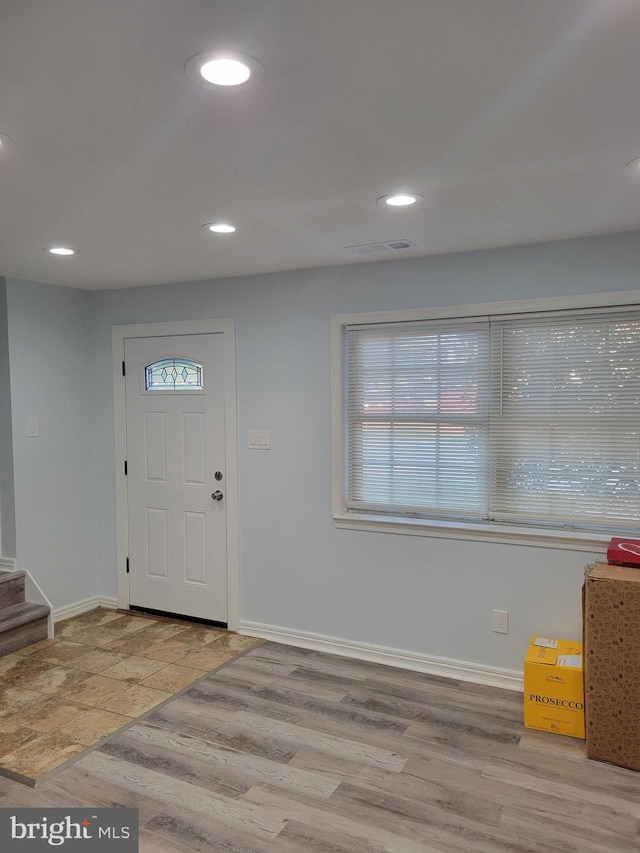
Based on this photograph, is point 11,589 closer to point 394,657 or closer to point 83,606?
point 83,606

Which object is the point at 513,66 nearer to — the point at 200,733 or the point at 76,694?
the point at 200,733

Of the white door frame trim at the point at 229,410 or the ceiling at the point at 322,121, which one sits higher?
the ceiling at the point at 322,121

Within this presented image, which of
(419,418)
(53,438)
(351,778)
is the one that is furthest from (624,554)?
(53,438)

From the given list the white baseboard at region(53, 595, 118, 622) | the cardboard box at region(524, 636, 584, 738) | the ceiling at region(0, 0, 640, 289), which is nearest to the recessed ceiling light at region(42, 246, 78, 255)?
the ceiling at region(0, 0, 640, 289)

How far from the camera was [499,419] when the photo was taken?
342cm

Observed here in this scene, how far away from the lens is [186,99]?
5.52 feet

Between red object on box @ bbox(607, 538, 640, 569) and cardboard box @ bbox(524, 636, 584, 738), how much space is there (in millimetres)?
516

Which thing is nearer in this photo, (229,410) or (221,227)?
(221,227)

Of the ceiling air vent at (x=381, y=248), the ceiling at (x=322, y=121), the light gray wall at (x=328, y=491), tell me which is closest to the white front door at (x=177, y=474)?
the light gray wall at (x=328, y=491)

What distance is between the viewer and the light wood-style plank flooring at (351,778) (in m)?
2.24

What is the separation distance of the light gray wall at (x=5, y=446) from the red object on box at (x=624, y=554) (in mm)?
3545

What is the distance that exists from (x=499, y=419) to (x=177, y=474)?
7.33 ft

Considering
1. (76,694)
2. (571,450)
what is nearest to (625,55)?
(571,450)

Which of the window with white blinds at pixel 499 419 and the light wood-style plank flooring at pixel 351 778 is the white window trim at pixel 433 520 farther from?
the light wood-style plank flooring at pixel 351 778
